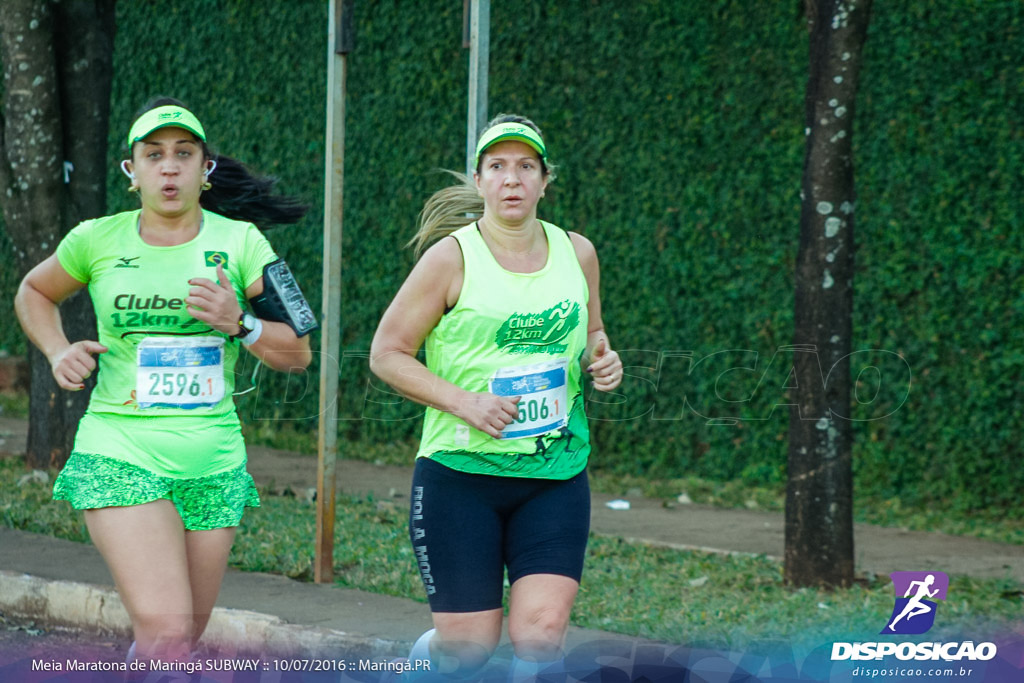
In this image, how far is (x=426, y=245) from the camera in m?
4.46

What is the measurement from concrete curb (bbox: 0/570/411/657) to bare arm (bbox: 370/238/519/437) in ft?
5.70

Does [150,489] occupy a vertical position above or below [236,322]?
below

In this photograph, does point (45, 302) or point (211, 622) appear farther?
point (211, 622)

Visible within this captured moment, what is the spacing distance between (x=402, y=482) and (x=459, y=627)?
19.5 feet

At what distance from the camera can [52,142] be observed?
8.88 m

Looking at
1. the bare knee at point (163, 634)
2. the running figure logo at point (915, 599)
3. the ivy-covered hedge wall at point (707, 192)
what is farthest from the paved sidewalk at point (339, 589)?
the bare knee at point (163, 634)

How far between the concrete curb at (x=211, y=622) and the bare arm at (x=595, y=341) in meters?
1.67

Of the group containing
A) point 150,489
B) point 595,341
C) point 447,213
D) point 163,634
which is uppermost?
point 447,213

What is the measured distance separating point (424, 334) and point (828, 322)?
9.91ft

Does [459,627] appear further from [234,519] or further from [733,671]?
[733,671]

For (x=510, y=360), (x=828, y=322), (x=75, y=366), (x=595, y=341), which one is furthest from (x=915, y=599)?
(x=75, y=366)

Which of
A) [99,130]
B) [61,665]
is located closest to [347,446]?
[99,130]

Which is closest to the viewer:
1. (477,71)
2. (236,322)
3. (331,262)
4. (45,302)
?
(236,322)

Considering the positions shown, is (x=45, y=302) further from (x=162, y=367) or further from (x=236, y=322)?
(x=236, y=322)
